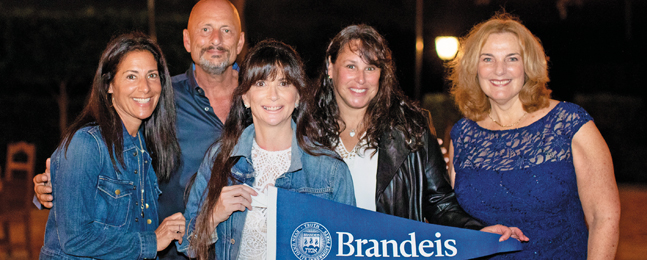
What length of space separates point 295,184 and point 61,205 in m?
1.02

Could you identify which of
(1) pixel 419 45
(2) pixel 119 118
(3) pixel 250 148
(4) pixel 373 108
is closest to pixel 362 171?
(4) pixel 373 108

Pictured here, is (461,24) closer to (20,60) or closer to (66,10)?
(66,10)

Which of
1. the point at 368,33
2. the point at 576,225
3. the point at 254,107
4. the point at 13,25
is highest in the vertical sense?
the point at 13,25

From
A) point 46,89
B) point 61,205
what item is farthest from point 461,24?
point 61,205

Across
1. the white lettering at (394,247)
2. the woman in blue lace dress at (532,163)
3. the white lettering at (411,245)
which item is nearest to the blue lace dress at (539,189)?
the woman in blue lace dress at (532,163)

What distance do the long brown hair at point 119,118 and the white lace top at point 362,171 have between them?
0.96 metres

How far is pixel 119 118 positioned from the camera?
2.42 meters

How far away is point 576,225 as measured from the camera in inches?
96.3

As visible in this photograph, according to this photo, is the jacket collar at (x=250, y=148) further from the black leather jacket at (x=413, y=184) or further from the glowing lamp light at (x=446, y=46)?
the glowing lamp light at (x=446, y=46)

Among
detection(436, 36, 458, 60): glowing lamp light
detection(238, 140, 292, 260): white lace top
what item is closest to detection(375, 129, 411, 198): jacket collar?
detection(238, 140, 292, 260): white lace top

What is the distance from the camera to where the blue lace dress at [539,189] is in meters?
2.40

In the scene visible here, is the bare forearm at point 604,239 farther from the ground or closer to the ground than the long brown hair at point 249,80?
closer to the ground

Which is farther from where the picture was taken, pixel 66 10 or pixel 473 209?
pixel 66 10

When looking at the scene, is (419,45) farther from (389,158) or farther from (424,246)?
(424,246)
